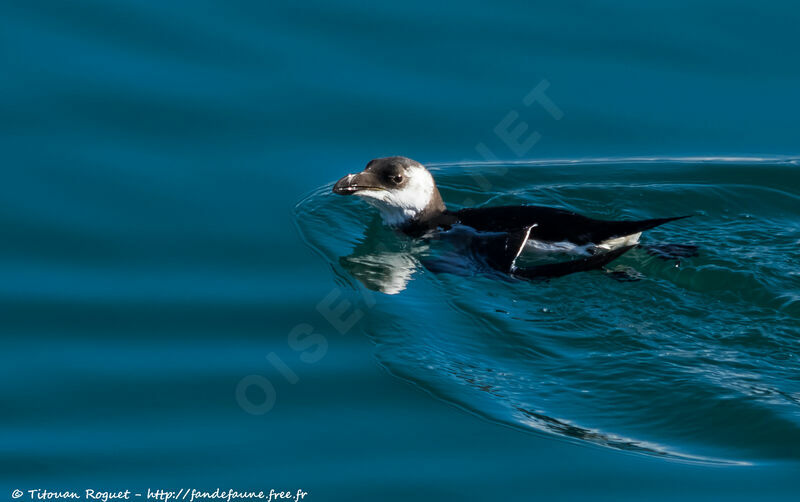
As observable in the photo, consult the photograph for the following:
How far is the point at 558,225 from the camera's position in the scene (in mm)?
8008

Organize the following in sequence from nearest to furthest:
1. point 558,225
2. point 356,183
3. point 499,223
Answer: point 558,225, point 499,223, point 356,183

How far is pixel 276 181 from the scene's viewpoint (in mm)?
9203

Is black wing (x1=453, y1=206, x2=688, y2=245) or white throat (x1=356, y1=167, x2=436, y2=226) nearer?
black wing (x1=453, y1=206, x2=688, y2=245)

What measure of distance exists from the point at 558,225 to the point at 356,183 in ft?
5.11

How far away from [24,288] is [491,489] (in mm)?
3671

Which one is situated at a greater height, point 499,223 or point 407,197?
point 407,197

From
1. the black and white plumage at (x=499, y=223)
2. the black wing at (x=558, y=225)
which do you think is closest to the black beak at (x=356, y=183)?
the black and white plumage at (x=499, y=223)

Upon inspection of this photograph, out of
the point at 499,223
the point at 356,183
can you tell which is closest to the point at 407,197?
the point at 356,183

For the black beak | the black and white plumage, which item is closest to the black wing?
the black and white plumage

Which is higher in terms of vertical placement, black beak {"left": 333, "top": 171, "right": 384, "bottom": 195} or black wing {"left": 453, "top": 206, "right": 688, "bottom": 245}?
black beak {"left": 333, "top": 171, "right": 384, "bottom": 195}

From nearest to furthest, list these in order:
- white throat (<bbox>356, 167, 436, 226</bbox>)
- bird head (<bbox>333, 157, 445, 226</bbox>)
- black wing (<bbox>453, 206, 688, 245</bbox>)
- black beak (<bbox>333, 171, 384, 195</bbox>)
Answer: black wing (<bbox>453, 206, 688, 245</bbox>) → black beak (<bbox>333, 171, 384, 195</bbox>) → bird head (<bbox>333, 157, 445, 226</bbox>) → white throat (<bbox>356, 167, 436, 226</bbox>)

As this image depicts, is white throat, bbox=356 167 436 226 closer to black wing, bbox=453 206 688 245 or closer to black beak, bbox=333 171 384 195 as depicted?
black beak, bbox=333 171 384 195

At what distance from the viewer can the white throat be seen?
874cm

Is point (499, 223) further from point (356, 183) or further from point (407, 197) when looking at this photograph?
point (356, 183)
